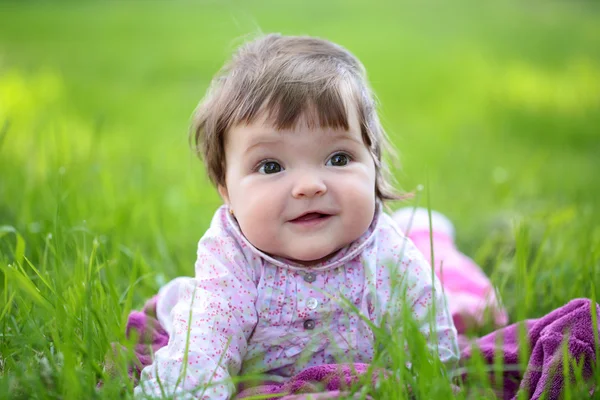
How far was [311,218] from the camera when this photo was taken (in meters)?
2.21

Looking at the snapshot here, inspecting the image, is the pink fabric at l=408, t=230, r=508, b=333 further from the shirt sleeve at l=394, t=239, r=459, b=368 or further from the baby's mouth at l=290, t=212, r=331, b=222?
the baby's mouth at l=290, t=212, r=331, b=222

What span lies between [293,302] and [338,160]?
1.49ft

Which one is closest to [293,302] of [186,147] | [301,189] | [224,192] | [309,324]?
[309,324]

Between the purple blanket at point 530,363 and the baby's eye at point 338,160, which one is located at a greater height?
the baby's eye at point 338,160

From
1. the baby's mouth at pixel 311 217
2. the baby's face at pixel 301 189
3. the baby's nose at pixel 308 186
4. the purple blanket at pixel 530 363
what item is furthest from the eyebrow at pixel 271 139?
the purple blanket at pixel 530 363

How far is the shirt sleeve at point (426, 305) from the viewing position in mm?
2223

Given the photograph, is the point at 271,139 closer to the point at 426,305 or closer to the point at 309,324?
the point at 309,324

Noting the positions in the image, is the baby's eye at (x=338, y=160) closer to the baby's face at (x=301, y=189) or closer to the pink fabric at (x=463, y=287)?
the baby's face at (x=301, y=189)

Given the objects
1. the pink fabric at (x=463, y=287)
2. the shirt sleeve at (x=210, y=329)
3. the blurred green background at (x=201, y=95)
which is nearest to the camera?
the shirt sleeve at (x=210, y=329)

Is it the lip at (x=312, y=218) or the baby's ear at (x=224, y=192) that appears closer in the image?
the lip at (x=312, y=218)

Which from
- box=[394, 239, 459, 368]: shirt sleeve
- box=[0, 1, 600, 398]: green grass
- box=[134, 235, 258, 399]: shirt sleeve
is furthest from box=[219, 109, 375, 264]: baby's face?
box=[0, 1, 600, 398]: green grass

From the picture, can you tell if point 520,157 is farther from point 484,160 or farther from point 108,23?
point 108,23

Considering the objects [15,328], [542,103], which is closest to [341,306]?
[15,328]

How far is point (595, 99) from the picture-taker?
6.73 metres
